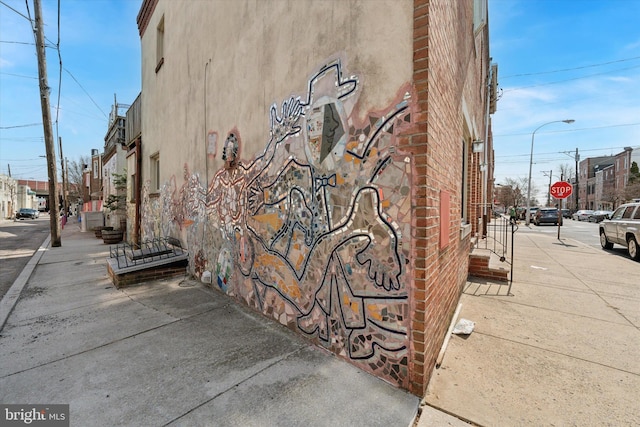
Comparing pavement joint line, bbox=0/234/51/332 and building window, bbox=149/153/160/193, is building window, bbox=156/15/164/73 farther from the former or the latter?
pavement joint line, bbox=0/234/51/332

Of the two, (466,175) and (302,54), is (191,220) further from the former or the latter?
(466,175)

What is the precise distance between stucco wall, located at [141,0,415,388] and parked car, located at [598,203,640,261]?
10510mm

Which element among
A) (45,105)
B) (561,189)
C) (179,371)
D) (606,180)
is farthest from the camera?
(606,180)

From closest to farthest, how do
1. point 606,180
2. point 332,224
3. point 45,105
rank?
point 332,224, point 45,105, point 606,180

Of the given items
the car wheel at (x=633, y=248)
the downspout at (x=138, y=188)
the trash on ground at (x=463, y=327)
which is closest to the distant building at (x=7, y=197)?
the downspout at (x=138, y=188)

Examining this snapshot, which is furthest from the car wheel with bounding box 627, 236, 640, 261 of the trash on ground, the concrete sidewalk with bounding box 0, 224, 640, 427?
the trash on ground

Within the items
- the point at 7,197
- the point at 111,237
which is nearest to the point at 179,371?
the point at 111,237

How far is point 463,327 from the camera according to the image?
11.6ft

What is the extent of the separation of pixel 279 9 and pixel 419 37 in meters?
2.10

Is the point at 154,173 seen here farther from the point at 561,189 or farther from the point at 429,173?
the point at 561,189

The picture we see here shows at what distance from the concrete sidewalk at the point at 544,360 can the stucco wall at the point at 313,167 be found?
0.67 m

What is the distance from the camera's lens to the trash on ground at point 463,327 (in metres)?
3.43

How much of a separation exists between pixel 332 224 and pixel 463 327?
2109 mm

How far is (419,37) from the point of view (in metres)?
2.25
